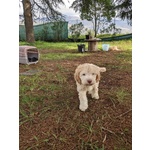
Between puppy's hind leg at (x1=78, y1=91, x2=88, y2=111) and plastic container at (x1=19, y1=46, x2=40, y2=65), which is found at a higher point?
plastic container at (x1=19, y1=46, x2=40, y2=65)

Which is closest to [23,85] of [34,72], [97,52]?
[34,72]

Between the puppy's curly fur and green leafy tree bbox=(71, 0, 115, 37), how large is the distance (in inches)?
9.3

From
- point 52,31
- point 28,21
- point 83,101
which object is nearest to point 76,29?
point 52,31

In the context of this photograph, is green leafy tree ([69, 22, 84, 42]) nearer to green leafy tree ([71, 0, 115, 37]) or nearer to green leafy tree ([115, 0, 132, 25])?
green leafy tree ([71, 0, 115, 37])

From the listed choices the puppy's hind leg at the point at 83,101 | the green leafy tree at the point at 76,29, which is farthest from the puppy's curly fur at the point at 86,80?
the green leafy tree at the point at 76,29

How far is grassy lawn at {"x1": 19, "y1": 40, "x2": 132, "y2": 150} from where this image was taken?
0.98 metres

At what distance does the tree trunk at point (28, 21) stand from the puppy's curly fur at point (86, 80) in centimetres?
29

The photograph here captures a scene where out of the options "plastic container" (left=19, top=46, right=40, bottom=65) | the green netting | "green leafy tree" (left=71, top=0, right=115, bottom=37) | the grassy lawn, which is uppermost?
"green leafy tree" (left=71, top=0, right=115, bottom=37)

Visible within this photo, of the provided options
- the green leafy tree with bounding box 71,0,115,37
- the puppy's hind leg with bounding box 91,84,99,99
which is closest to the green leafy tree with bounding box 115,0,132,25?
the green leafy tree with bounding box 71,0,115,37

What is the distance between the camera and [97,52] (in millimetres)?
1194

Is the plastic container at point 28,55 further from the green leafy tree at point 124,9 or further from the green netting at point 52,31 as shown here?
the green leafy tree at point 124,9

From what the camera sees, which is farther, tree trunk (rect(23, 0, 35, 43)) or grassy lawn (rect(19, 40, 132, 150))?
tree trunk (rect(23, 0, 35, 43))
